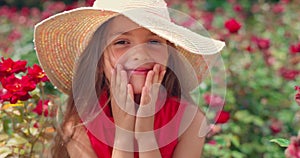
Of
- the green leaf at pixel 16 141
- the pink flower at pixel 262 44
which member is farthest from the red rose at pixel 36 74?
the pink flower at pixel 262 44

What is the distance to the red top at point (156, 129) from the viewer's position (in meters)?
2.25

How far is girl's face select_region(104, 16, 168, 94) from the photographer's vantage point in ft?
6.47

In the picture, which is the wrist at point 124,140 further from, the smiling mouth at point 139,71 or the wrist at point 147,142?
the smiling mouth at point 139,71

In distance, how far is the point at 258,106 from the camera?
11.6 feet

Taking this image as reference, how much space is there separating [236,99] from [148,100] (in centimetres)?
173

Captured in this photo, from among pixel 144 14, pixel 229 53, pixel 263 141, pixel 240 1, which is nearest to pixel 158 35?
pixel 144 14

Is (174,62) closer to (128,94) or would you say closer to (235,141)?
(128,94)

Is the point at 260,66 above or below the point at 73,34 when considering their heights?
below

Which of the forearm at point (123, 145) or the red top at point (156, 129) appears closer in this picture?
the forearm at point (123, 145)

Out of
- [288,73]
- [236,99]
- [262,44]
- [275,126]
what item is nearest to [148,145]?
[275,126]

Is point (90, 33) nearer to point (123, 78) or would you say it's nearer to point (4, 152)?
point (123, 78)

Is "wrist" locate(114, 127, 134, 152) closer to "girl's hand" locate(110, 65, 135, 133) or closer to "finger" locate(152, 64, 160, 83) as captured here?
"girl's hand" locate(110, 65, 135, 133)

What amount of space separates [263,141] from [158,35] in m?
1.38

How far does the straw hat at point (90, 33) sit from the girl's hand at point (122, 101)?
0.16 meters
